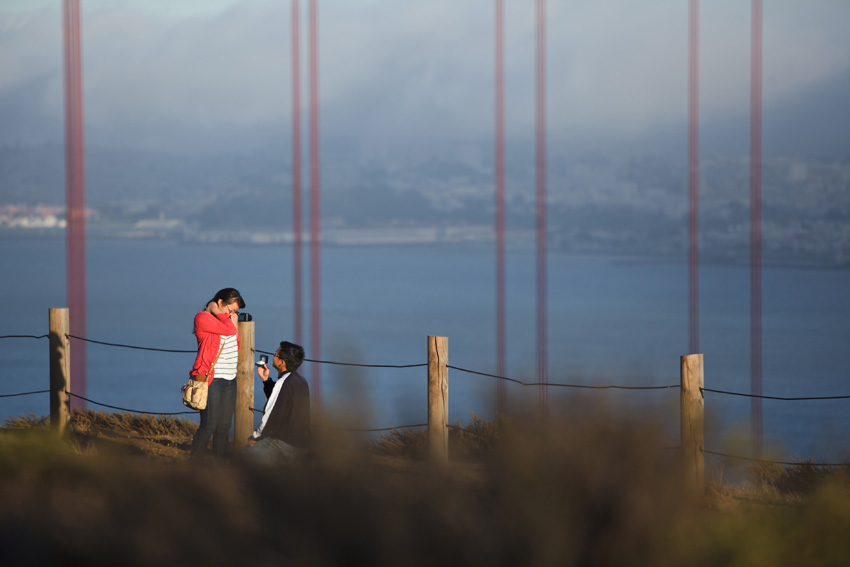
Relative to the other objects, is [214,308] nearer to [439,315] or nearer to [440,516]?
[440,516]

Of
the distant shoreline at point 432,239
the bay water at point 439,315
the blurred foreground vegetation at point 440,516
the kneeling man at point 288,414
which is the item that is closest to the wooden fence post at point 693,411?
the blurred foreground vegetation at point 440,516

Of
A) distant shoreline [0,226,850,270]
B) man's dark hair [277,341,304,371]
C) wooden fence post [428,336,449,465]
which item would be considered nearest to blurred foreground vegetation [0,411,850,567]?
man's dark hair [277,341,304,371]

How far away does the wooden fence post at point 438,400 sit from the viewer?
18.6ft

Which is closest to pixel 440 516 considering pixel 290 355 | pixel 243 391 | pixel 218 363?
pixel 290 355

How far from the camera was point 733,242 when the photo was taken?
114m

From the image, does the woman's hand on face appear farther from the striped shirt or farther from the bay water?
the bay water

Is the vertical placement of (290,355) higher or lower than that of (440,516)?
higher

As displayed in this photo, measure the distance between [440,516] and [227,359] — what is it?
3.12 m

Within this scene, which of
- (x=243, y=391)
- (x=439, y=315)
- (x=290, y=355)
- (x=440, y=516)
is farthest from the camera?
(x=439, y=315)

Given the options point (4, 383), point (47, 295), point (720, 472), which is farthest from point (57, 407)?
point (47, 295)

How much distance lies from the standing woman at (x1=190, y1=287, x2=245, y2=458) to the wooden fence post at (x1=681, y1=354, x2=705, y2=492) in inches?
102

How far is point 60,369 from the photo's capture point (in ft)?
20.9

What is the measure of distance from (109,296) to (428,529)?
4567 inches

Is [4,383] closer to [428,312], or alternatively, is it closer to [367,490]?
[428,312]
